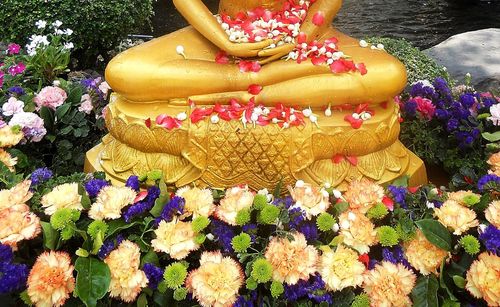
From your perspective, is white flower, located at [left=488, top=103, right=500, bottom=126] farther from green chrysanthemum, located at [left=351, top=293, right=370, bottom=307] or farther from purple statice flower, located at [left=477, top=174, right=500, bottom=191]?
green chrysanthemum, located at [left=351, top=293, right=370, bottom=307]

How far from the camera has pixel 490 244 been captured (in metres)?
1.60

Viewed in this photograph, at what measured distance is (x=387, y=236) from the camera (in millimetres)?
1685

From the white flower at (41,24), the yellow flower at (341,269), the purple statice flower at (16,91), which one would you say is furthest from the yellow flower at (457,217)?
the white flower at (41,24)

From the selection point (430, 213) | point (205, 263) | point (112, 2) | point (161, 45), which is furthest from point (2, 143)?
point (112, 2)

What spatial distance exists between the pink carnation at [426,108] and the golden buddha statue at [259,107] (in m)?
0.46

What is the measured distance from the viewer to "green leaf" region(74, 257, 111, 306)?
1.54 m

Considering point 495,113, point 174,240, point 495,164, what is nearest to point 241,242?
point 174,240

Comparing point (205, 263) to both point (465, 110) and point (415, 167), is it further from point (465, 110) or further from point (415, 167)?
point (465, 110)

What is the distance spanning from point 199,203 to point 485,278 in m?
0.87

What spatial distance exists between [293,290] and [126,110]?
3.50 ft

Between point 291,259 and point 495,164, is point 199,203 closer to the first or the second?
point 291,259

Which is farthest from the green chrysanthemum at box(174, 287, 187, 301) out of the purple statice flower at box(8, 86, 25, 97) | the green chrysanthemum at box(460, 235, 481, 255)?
the purple statice flower at box(8, 86, 25, 97)

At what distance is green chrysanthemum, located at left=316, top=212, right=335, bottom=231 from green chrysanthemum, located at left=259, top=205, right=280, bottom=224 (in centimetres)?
13

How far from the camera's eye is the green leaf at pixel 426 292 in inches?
62.4
